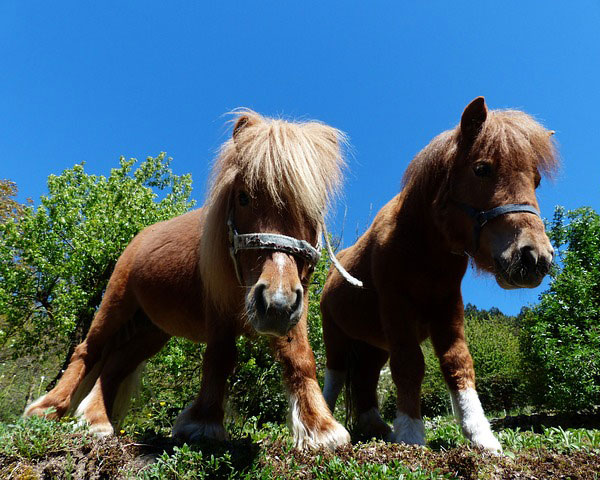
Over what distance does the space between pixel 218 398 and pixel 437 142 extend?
239 cm

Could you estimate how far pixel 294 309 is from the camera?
1807mm

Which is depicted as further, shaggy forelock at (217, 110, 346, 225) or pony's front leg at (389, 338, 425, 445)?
pony's front leg at (389, 338, 425, 445)

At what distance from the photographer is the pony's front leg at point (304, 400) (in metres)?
2.14

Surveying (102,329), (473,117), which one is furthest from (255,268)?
(102,329)

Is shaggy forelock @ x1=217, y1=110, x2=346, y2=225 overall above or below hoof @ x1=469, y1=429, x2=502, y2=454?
above

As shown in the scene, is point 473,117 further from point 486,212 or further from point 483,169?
point 486,212

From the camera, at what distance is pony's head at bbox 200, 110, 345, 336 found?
1.84 metres

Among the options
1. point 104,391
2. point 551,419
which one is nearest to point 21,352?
point 104,391

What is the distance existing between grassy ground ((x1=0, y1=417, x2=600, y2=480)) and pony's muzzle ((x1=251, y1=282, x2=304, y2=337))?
2.36 ft

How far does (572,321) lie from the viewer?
7777 millimetres

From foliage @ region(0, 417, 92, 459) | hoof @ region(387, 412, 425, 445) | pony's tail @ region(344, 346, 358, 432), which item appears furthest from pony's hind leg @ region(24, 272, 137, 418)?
hoof @ region(387, 412, 425, 445)

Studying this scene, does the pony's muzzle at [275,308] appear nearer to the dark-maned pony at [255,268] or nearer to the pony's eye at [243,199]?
the dark-maned pony at [255,268]

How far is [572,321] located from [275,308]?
8237mm

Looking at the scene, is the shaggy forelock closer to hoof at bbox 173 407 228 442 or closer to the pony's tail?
hoof at bbox 173 407 228 442
